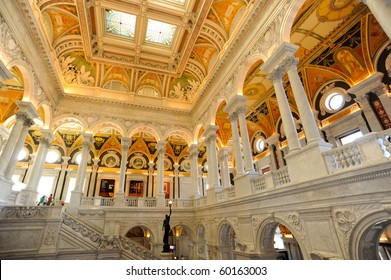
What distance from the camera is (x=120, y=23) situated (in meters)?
11.9

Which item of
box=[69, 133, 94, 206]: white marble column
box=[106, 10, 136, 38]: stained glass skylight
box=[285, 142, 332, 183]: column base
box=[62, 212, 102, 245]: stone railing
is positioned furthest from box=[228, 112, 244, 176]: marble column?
box=[69, 133, 94, 206]: white marble column

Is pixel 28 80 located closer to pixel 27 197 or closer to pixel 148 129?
pixel 27 197

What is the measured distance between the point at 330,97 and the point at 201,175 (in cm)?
1409

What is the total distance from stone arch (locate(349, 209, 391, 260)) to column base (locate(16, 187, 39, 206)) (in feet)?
45.3

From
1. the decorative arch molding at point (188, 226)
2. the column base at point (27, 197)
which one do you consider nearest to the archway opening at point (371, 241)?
the decorative arch molding at point (188, 226)

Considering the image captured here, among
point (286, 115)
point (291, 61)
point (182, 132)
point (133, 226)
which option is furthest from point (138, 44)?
point (133, 226)

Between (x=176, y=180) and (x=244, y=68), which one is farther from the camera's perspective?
(x=176, y=180)

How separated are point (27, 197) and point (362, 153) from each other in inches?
573

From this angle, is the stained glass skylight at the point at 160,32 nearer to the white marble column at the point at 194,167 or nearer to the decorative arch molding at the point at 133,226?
the white marble column at the point at 194,167

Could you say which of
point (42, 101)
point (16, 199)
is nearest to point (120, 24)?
point (42, 101)

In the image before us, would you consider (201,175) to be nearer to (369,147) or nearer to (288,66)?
(288,66)

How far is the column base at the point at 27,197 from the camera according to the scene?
10801 mm

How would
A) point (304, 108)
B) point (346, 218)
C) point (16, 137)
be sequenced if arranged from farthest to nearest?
1. point (16, 137)
2. point (304, 108)
3. point (346, 218)

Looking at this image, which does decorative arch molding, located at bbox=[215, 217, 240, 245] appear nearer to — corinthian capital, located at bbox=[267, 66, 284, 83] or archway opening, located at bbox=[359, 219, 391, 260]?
archway opening, located at bbox=[359, 219, 391, 260]
